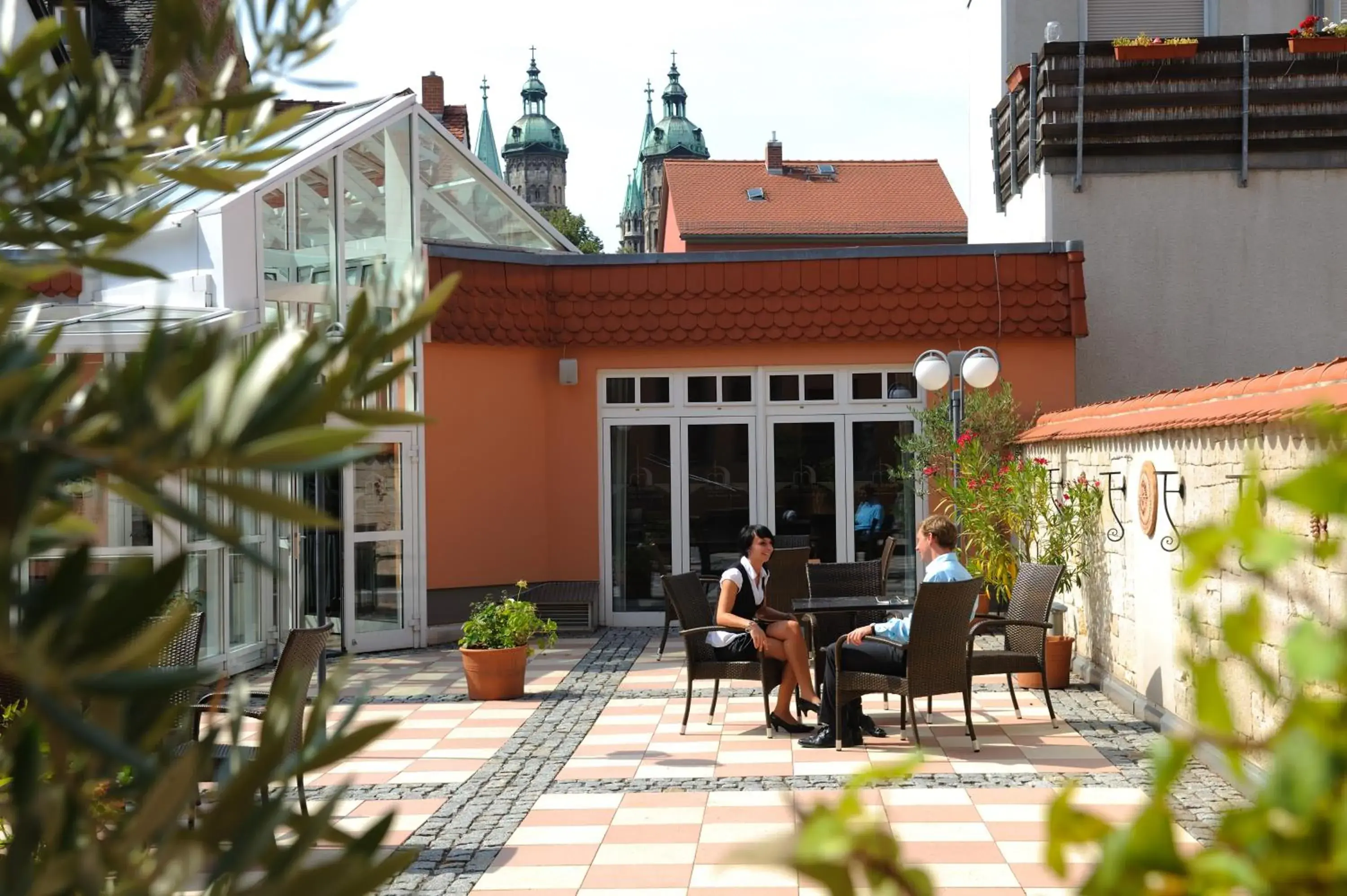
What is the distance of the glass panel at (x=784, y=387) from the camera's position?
13.2 m

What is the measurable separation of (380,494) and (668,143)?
78.3 m

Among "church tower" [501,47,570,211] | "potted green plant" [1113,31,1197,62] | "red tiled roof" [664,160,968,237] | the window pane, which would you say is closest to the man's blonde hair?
the window pane

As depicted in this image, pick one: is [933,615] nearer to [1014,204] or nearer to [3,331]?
[3,331]

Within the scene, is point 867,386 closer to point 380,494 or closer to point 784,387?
point 784,387

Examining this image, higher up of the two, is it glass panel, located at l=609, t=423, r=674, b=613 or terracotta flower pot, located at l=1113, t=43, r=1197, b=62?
terracotta flower pot, located at l=1113, t=43, r=1197, b=62

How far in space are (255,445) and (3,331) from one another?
0.22 meters

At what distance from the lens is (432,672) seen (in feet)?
34.5

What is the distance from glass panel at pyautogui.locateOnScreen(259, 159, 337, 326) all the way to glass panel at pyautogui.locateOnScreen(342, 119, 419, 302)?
0.15 metres

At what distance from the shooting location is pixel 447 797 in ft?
21.3

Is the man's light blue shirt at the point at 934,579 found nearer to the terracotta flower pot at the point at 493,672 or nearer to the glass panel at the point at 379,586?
the terracotta flower pot at the point at 493,672

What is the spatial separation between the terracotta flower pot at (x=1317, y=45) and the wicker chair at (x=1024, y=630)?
6648 mm

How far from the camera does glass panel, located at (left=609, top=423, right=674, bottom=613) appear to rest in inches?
522

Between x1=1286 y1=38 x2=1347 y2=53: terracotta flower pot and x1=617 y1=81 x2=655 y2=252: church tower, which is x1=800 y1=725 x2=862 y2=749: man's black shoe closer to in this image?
x1=1286 y1=38 x2=1347 y2=53: terracotta flower pot

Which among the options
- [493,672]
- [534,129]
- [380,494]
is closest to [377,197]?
[380,494]
